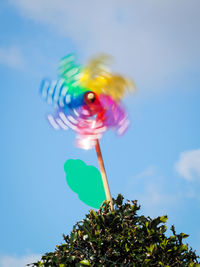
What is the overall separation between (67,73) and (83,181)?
62.4 inches

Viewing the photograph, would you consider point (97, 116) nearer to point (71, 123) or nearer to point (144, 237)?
point (71, 123)

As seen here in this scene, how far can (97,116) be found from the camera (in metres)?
5.43

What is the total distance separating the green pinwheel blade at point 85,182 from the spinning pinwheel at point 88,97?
5cm

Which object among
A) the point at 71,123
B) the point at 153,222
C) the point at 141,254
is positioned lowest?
the point at 141,254

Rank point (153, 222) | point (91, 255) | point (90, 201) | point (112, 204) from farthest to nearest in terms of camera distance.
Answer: point (90, 201)
point (112, 204)
point (153, 222)
point (91, 255)

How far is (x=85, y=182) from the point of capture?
5449 millimetres

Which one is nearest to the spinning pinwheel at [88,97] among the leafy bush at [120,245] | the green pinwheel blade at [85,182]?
the green pinwheel blade at [85,182]

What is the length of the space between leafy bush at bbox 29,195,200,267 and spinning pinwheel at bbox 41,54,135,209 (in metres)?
0.69

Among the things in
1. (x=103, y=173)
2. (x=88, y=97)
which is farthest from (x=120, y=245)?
(x=88, y=97)

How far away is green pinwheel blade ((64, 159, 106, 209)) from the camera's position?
17.6 ft

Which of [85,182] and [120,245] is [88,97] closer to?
[85,182]

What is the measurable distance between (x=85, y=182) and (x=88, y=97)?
124cm

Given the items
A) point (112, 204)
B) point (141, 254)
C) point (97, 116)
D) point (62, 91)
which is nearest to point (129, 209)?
point (112, 204)

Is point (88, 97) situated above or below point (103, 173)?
above
